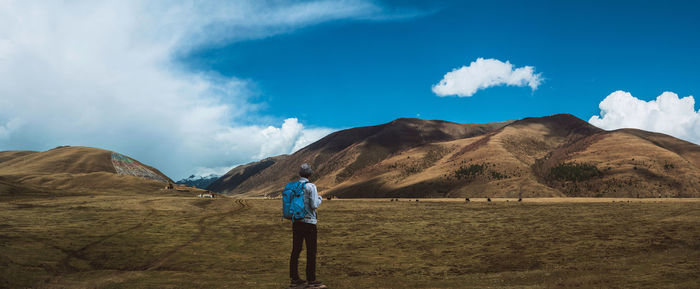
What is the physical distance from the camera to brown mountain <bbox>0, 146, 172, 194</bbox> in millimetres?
110375

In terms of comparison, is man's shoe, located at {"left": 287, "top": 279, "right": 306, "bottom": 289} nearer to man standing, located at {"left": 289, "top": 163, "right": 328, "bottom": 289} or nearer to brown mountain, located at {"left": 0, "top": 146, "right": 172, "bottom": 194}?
man standing, located at {"left": 289, "top": 163, "right": 328, "bottom": 289}

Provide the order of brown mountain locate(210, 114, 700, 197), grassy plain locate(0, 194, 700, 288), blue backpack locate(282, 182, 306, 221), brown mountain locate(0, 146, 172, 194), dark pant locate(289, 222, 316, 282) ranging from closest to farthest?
1. blue backpack locate(282, 182, 306, 221)
2. dark pant locate(289, 222, 316, 282)
3. grassy plain locate(0, 194, 700, 288)
4. brown mountain locate(210, 114, 700, 197)
5. brown mountain locate(0, 146, 172, 194)

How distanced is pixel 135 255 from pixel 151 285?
26.3 ft

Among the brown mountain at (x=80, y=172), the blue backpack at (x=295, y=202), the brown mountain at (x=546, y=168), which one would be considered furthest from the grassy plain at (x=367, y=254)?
the brown mountain at (x=546, y=168)

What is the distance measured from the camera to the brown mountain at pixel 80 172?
110m

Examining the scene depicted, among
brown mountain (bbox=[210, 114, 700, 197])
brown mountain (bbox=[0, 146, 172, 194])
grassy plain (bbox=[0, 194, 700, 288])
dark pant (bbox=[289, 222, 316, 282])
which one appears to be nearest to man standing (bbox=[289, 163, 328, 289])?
dark pant (bbox=[289, 222, 316, 282])

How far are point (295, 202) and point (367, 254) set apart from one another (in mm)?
10331

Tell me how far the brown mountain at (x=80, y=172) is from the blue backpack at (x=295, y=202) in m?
71.1

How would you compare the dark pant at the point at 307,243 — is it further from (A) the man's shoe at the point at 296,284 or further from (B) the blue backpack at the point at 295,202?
(B) the blue backpack at the point at 295,202

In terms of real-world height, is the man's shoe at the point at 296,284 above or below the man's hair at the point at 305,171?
below

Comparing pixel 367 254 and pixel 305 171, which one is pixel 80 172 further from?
pixel 305 171

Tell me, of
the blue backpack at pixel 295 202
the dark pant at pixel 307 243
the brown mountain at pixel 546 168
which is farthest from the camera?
the brown mountain at pixel 546 168

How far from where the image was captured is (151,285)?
13.3 m

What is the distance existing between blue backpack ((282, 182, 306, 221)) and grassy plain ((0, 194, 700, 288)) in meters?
3.25
